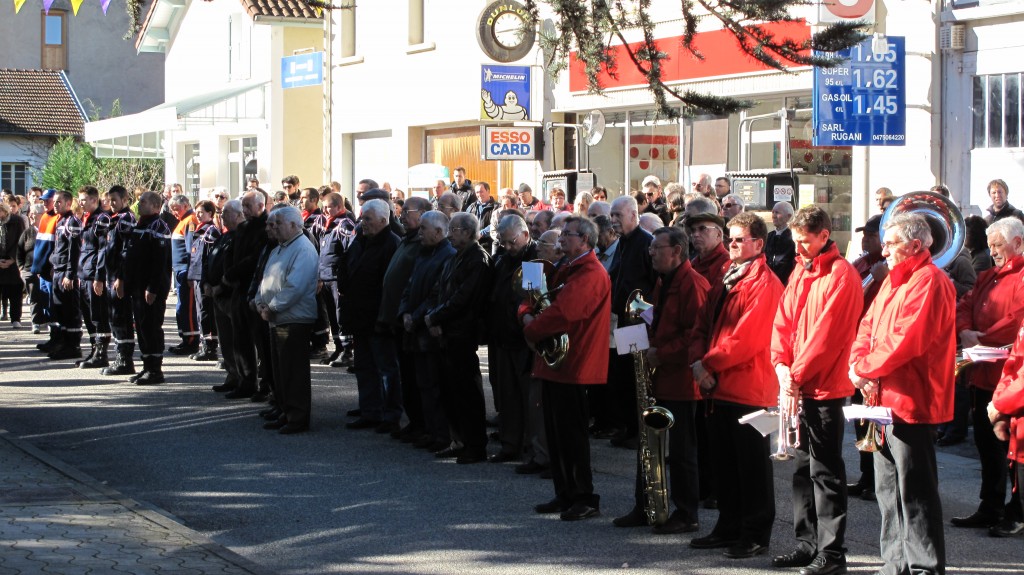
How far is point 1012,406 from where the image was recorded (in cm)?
704

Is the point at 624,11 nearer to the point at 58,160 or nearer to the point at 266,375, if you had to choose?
the point at 266,375

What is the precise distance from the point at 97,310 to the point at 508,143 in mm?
8247

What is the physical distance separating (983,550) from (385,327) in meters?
5.43

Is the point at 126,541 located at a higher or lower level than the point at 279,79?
lower

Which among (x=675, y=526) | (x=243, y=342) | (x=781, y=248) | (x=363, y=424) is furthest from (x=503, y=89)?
(x=675, y=526)

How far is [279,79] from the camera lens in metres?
33.7

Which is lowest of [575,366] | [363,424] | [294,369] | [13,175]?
[363,424]

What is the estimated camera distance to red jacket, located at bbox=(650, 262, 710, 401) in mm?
7801

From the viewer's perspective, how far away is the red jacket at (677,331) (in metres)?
7.80

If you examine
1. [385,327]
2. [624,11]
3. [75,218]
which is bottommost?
[385,327]

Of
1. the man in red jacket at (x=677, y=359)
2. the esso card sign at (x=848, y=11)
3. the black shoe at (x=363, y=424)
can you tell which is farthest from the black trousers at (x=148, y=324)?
the esso card sign at (x=848, y=11)

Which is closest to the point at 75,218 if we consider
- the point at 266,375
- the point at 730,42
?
the point at 266,375

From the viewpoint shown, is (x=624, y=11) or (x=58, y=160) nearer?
(x=624, y=11)

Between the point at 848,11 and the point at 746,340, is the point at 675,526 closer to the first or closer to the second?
the point at 746,340
